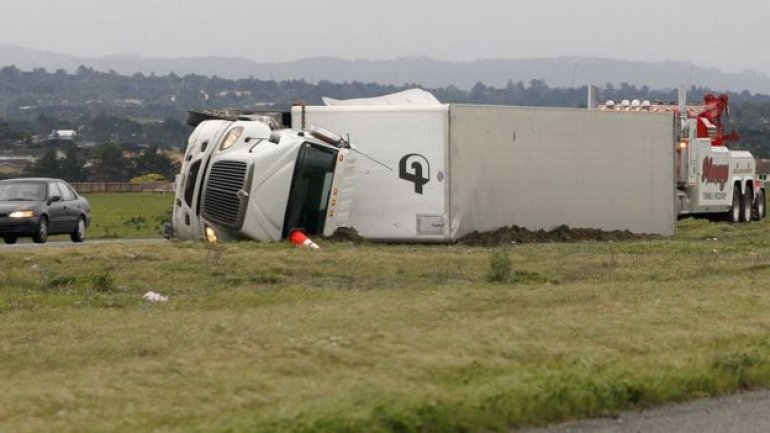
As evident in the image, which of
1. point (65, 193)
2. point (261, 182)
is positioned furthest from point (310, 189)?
point (65, 193)

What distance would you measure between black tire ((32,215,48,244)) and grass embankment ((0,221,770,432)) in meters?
11.1

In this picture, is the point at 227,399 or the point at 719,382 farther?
the point at 719,382

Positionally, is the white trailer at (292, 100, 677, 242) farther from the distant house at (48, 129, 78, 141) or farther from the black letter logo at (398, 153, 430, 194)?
the distant house at (48, 129, 78, 141)

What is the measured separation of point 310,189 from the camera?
81.3 feet

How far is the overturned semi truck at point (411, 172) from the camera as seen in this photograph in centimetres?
2448

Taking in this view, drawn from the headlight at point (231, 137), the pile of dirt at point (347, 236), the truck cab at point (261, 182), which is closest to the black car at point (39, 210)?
the truck cab at point (261, 182)

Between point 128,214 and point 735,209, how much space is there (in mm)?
25493

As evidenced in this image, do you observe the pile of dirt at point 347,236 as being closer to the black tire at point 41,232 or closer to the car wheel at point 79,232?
the black tire at point 41,232

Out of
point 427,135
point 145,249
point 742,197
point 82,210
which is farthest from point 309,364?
point 742,197

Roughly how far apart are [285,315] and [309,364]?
2.77 meters

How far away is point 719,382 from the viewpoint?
1119 centimetres

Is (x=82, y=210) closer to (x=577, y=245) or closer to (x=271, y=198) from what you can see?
(x=271, y=198)

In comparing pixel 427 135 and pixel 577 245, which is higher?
pixel 427 135

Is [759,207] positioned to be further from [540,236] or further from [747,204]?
[540,236]
